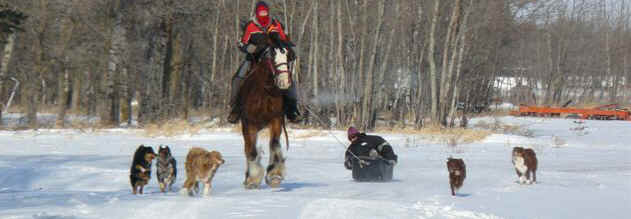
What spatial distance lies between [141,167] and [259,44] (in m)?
2.09

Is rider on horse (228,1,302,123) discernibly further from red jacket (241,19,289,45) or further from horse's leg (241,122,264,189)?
horse's leg (241,122,264,189)

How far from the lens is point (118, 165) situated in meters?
15.3

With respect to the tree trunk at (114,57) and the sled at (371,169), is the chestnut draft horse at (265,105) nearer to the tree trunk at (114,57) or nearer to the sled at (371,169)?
the sled at (371,169)

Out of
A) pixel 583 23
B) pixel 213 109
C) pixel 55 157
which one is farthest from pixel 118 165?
pixel 583 23

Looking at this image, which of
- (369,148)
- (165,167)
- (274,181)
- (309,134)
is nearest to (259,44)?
(274,181)

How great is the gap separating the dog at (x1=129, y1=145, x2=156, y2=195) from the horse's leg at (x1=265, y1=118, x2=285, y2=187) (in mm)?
1546

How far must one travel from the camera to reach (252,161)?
10.9 m

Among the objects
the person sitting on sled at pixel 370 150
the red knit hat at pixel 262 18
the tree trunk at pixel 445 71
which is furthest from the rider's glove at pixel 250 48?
the tree trunk at pixel 445 71

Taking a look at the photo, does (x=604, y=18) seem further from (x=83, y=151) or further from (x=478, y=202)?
(x=478, y=202)

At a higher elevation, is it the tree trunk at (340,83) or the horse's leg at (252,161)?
the tree trunk at (340,83)

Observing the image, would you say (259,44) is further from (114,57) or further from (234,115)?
(114,57)

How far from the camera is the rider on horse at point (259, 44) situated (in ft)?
34.9

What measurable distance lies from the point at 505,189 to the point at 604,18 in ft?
279

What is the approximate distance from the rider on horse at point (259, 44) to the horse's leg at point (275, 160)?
11.7 inches
